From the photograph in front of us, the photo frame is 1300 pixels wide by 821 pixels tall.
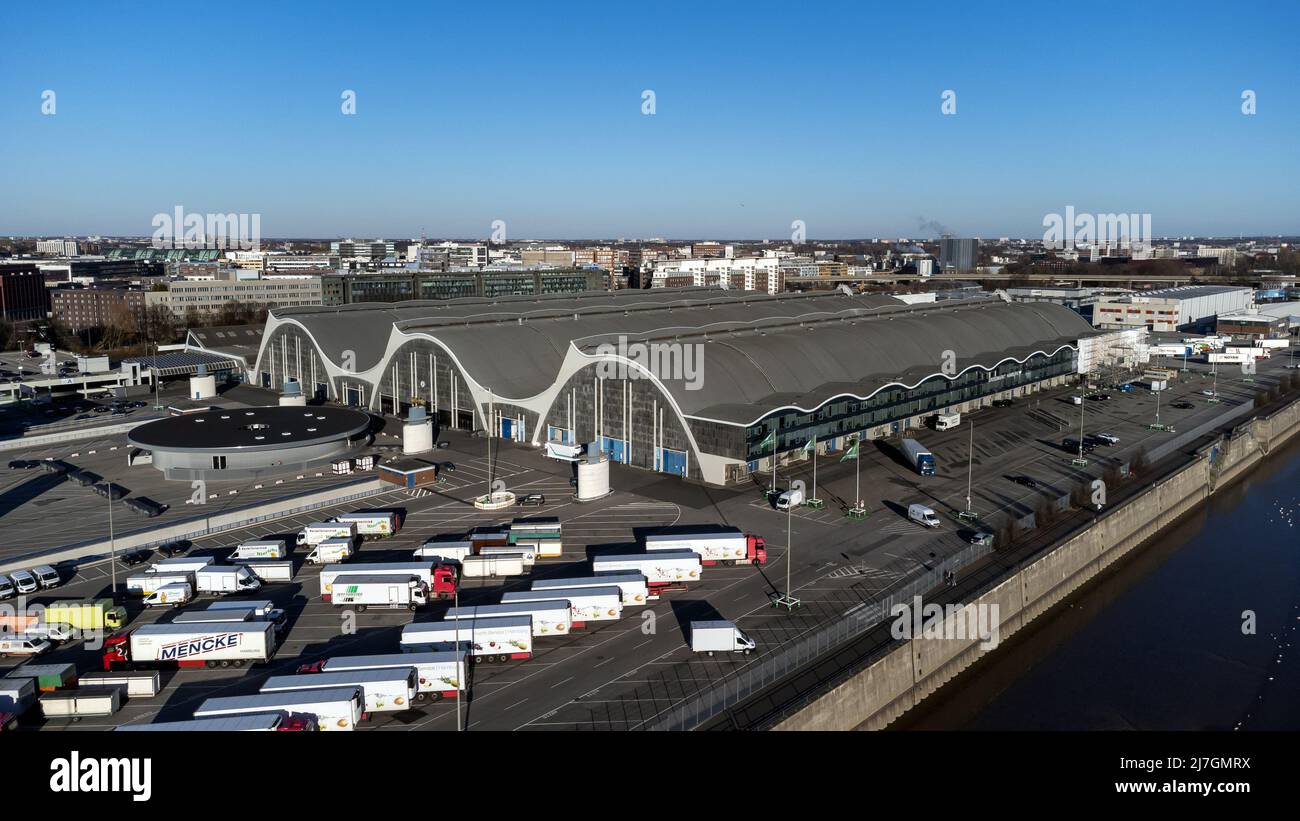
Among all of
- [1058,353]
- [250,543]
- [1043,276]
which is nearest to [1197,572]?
[1058,353]

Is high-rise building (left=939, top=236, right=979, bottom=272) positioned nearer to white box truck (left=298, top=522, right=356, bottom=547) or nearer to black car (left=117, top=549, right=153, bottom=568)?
white box truck (left=298, top=522, right=356, bottom=547)

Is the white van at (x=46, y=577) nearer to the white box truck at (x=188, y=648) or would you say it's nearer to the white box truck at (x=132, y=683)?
the white box truck at (x=188, y=648)

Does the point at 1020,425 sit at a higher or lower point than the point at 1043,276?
lower

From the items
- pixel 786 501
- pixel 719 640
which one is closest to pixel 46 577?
pixel 719 640

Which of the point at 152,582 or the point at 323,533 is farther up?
the point at 323,533

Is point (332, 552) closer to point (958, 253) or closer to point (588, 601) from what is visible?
point (588, 601)

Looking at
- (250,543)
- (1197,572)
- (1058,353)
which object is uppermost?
(1058,353)
